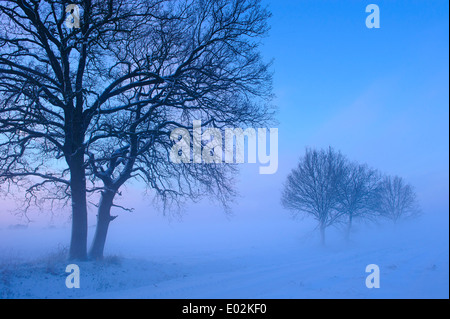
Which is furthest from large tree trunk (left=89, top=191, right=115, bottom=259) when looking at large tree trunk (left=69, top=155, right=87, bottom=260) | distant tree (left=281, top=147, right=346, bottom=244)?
distant tree (left=281, top=147, right=346, bottom=244)

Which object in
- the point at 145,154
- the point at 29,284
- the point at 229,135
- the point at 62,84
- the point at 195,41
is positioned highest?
the point at 195,41

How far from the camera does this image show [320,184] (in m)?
24.5

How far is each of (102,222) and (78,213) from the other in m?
1.38

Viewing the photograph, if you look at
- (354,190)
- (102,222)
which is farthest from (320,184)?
(102,222)

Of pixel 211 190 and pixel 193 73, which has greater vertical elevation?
pixel 193 73

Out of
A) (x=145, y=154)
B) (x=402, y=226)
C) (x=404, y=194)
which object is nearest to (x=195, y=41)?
(x=145, y=154)

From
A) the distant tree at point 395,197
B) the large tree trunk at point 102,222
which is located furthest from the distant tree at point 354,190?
the large tree trunk at point 102,222

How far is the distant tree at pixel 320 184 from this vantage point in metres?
24.1

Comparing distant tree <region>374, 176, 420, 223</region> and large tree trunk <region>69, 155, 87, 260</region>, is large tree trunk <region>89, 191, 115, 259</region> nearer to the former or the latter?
large tree trunk <region>69, 155, 87, 260</region>

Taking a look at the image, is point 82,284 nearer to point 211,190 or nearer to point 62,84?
point 211,190

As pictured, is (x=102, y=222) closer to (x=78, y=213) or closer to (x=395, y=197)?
(x=78, y=213)

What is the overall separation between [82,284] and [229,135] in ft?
21.3

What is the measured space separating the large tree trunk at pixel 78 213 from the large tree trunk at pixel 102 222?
37.9 inches
